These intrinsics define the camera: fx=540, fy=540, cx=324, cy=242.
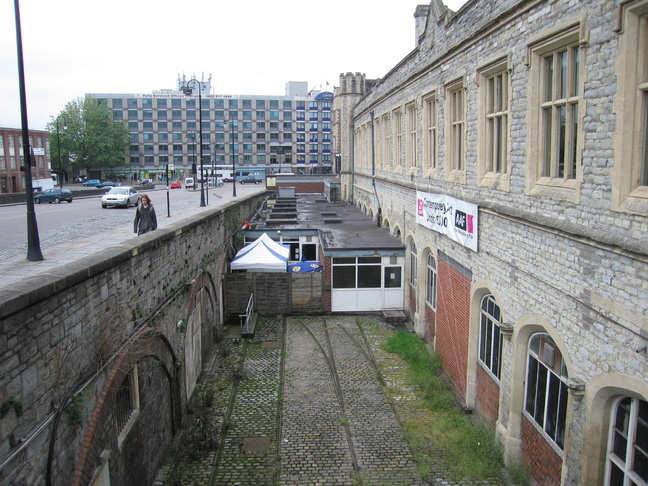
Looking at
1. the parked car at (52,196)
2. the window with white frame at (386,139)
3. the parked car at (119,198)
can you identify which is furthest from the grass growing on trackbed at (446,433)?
the parked car at (52,196)

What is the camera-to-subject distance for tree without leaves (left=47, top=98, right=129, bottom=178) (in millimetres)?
83875

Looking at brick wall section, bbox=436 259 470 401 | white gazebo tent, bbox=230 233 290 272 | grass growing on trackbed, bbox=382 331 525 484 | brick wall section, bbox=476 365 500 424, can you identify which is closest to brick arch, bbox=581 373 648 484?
grass growing on trackbed, bbox=382 331 525 484

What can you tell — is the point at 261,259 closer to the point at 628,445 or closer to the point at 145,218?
the point at 145,218

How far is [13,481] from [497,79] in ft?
33.1

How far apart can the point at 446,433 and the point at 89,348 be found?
23.8ft

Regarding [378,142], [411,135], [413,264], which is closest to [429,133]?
[411,135]

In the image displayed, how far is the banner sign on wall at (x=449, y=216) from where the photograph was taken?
37.7 feet

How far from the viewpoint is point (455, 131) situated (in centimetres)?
1362

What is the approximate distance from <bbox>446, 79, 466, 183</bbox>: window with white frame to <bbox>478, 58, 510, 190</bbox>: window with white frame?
4.84ft

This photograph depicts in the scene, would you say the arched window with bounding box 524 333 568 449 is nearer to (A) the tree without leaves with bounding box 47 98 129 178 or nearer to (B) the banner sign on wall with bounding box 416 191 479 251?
(B) the banner sign on wall with bounding box 416 191 479 251

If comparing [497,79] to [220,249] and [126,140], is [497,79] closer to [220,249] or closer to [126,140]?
[220,249]

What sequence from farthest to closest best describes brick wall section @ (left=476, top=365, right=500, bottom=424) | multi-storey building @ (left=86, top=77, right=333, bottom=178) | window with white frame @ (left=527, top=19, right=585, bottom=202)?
multi-storey building @ (left=86, top=77, right=333, bottom=178) < brick wall section @ (left=476, top=365, right=500, bottom=424) < window with white frame @ (left=527, top=19, right=585, bottom=202)

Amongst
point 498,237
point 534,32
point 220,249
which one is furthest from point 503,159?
point 220,249

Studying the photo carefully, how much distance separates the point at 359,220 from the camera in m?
27.2
